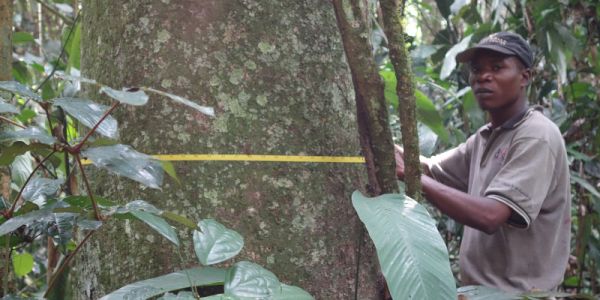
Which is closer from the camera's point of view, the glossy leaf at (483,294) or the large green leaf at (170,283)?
the large green leaf at (170,283)

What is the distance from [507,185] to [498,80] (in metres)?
0.42

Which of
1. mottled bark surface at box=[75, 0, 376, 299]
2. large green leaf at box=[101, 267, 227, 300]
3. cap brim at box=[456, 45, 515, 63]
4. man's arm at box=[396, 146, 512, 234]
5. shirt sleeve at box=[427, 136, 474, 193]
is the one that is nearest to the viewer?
large green leaf at box=[101, 267, 227, 300]

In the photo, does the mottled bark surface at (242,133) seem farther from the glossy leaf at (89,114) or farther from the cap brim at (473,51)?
the cap brim at (473,51)

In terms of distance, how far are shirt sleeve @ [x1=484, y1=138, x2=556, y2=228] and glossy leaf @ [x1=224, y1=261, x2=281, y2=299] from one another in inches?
35.5

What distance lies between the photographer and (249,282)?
85cm

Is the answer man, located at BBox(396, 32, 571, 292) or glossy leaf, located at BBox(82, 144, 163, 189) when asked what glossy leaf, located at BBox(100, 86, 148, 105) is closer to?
glossy leaf, located at BBox(82, 144, 163, 189)

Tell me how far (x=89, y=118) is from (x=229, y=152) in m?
0.28

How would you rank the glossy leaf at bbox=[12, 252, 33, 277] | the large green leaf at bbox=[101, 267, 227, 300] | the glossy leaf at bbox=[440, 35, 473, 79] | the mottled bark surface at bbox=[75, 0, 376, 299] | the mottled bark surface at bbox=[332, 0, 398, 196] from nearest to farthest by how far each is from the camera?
1. the large green leaf at bbox=[101, 267, 227, 300]
2. the mottled bark surface at bbox=[75, 0, 376, 299]
3. the mottled bark surface at bbox=[332, 0, 398, 196]
4. the glossy leaf at bbox=[12, 252, 33, 277]
5. the glossy leaf at bbox=[440, 35, 473, 79]

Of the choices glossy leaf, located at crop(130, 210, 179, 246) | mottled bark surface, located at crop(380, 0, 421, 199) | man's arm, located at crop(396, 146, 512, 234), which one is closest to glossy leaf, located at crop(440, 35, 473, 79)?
man's arm, located at crop(396, 146, 512, 234)

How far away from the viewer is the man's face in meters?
1.94

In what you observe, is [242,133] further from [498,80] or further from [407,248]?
[498,80]

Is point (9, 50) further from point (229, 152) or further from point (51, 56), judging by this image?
point (51, 56)

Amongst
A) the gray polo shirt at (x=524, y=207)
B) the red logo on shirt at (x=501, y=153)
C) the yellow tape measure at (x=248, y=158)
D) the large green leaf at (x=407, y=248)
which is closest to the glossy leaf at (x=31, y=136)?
the yellow tape measure at (x=248, y=158)

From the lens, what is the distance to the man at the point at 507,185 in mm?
1613
